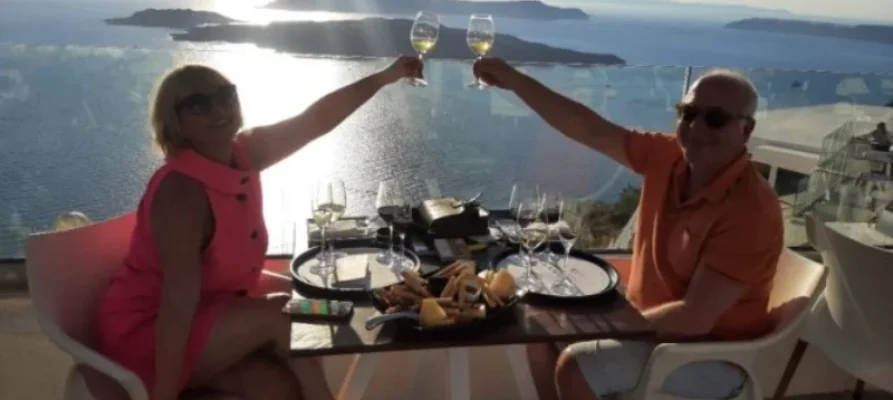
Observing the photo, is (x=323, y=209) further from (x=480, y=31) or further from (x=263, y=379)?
(x=480, y=31)

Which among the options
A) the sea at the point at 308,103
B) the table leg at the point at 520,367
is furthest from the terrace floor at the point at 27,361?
the table leg at the point at 520,367

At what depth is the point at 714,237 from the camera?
2.00 meters

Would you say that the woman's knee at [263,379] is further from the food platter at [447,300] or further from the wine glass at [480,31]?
the wine glass at [480,31]

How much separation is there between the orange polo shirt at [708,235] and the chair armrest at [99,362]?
1362 millimetres

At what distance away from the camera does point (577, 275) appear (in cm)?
206

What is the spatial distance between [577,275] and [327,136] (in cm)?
115

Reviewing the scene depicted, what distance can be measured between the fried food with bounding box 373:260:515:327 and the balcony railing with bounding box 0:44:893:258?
924 mm

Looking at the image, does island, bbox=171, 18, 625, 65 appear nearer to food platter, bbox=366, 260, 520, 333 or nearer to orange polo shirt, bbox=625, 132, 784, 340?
orange polo shirt, bbox=625, 132, 784, 340

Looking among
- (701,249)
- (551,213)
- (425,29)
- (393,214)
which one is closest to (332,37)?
(425,29)

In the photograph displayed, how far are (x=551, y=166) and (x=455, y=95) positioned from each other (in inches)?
19.1

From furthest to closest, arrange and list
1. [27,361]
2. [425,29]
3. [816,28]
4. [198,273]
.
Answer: [816,28] < [27,361] < [425,29] < [198,273]

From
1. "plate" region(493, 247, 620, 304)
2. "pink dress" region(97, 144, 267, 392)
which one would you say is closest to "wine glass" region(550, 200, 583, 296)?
"plate" region(493, 247, 620, 304)

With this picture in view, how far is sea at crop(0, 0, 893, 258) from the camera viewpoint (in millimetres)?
2713

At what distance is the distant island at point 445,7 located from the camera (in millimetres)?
2874
